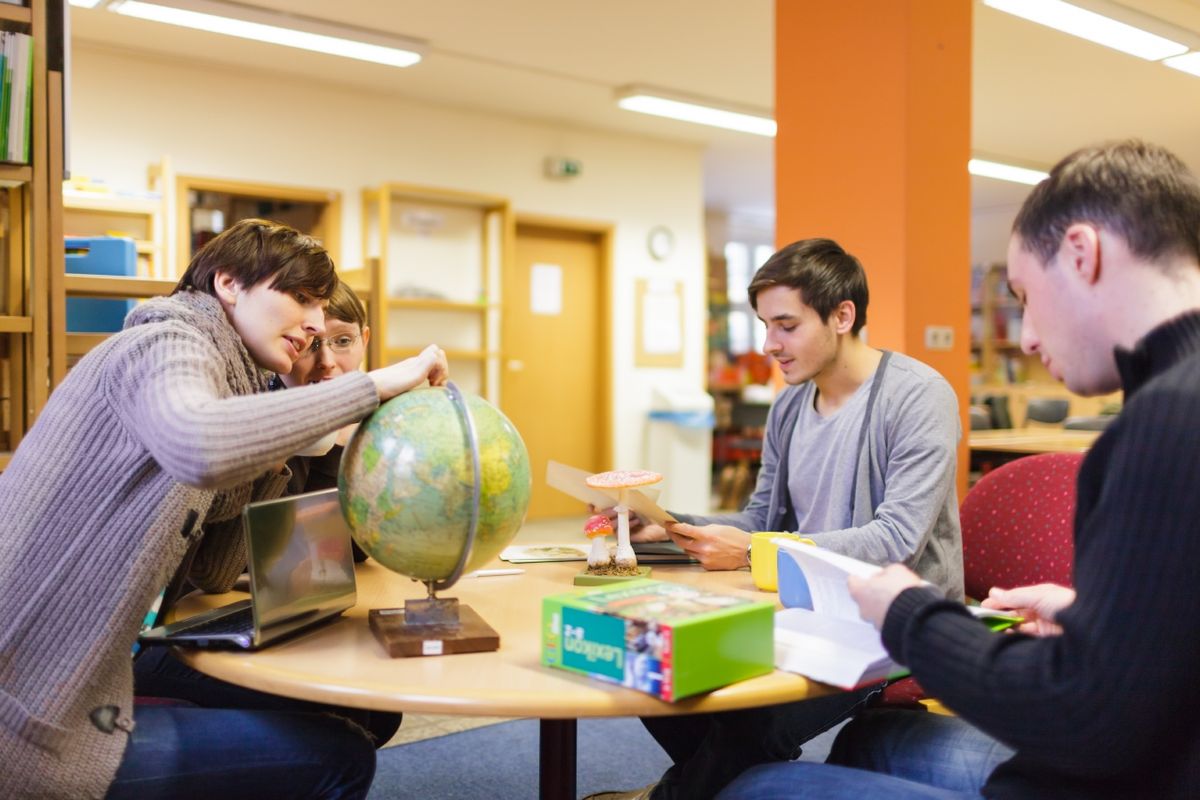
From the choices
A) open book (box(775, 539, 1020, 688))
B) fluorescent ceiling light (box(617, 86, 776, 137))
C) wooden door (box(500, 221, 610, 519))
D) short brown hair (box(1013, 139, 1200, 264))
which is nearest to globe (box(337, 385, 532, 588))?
open book (box(775, 539, 1020, 688))

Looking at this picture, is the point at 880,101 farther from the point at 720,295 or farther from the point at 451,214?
the point at 720,295

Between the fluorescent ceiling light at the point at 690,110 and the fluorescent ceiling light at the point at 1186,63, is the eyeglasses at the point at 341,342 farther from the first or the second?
the fluorescent ceiling light at the point at 1186,63

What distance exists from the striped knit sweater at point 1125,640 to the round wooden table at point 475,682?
27cm

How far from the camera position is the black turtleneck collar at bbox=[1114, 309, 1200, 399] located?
3.37 ft

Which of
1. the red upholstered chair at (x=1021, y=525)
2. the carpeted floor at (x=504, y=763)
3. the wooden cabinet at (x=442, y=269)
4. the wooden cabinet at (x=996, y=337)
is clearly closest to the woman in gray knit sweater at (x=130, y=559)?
the carpeted floor at (x=504, y=763)

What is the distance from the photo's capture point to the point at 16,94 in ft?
7.77

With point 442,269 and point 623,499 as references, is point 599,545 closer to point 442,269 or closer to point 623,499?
point 623,499

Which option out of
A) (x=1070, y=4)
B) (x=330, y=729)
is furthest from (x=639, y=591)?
(x=1070, y=4)

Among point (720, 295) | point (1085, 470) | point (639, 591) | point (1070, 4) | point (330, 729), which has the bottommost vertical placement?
point (330, 729)

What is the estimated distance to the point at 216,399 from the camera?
1.38 metres

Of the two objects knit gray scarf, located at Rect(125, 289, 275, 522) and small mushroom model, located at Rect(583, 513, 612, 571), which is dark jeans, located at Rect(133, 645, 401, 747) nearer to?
knit gray scarf, located at Rect(125, 289, 275, 522)

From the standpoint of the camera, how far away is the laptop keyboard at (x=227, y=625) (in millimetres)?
1396

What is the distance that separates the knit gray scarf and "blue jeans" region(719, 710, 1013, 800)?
91 centimetres

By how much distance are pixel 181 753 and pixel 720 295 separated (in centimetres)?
956
